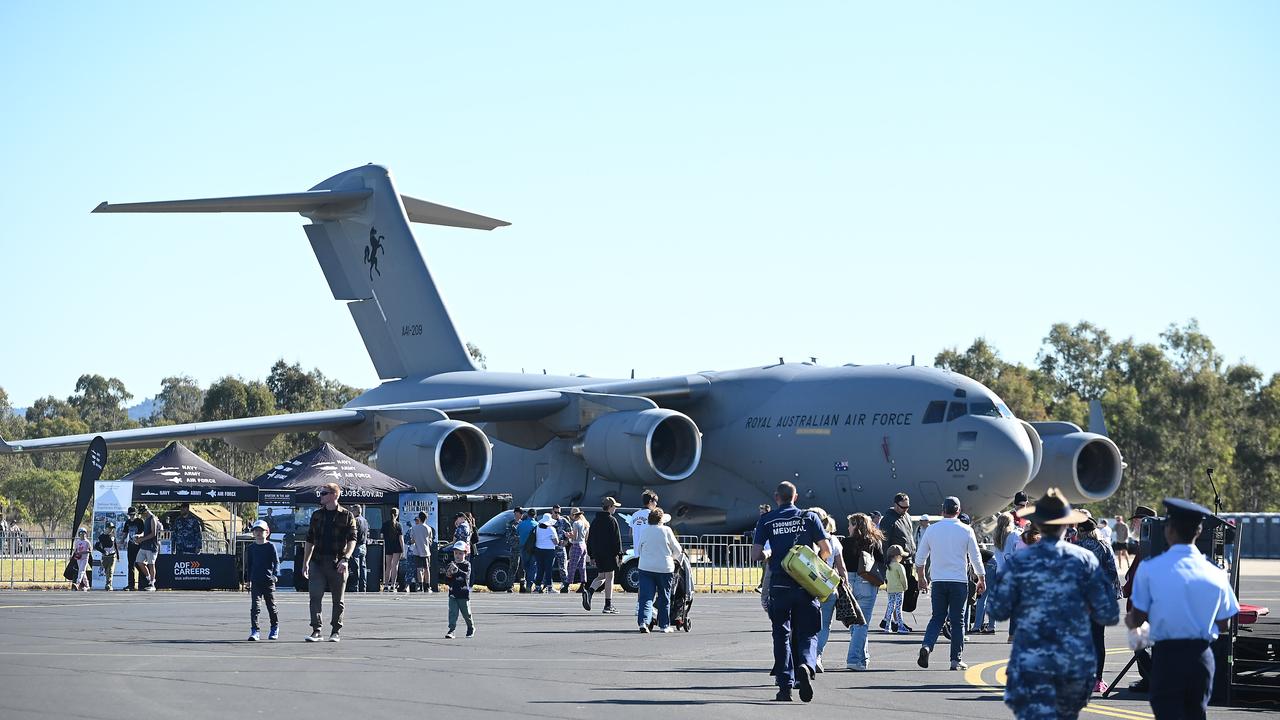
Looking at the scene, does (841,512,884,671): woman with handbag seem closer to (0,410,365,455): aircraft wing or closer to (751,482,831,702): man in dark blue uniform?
(751,482,831,702): man in dark blue uniform

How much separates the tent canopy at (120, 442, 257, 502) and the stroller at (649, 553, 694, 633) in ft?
32.6

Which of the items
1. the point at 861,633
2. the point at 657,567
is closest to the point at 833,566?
the point at 861,633

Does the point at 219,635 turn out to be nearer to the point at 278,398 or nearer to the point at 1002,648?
the point at 1002,648

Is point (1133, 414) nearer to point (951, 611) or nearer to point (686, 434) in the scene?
point (686, 434)

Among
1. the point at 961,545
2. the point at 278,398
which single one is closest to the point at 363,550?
the point at 961,545

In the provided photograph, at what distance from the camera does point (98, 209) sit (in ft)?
107

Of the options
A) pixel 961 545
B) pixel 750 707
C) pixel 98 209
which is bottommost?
pixel 750 707

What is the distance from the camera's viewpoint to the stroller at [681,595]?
17.4 meters

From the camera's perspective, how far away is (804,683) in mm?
11062

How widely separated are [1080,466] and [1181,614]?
23.8 m

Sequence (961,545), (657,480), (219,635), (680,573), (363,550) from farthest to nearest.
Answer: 1. (657,480)
2. (363,550)
3. (680,573)
4. (219,635)
5. (961,545)

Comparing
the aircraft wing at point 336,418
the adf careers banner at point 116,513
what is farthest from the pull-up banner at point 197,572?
the aircraft wing at point 336,418

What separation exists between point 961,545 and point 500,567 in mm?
13704

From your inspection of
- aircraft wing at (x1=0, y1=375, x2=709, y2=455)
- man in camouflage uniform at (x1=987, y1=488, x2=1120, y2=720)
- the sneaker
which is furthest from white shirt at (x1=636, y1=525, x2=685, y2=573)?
aircraft wing at (x1=0, y1=375, x2=709, y2=455)
